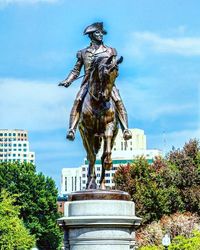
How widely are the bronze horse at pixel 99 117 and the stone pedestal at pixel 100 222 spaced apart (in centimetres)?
73

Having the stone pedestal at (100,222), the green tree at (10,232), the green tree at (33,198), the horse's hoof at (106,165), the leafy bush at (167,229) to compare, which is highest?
the green tree at (33,198)

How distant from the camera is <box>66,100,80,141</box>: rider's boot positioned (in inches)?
690

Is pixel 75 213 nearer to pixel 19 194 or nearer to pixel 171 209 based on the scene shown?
pixel 171 209

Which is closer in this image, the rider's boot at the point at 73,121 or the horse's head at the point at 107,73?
the horse's head at the point at 107,73

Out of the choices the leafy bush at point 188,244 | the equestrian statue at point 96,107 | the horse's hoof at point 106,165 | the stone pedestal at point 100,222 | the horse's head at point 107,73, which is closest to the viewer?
the stone pedestal at point 100,222

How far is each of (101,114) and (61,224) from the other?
222 cm

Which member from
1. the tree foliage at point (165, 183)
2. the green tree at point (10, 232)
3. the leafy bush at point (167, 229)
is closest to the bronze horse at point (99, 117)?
the leafy bush at point (167, 229)

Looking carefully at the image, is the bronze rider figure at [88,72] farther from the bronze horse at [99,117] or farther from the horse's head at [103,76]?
the horse's head at [103,76]

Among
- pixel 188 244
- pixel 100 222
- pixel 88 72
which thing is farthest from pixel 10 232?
pixel 100 222

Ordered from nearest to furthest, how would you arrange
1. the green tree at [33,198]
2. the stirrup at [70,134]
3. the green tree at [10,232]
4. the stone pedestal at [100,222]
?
the stone pedestal at [100,222] → the stirrup at [70,134] → the green tree at [10,232] → the green tree at [33,198]

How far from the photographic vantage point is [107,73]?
16.5 metres

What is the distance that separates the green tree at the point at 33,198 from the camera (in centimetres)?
7681

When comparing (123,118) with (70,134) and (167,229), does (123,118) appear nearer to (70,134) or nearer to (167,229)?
(70,134)

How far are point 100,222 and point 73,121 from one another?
229 centimetres
